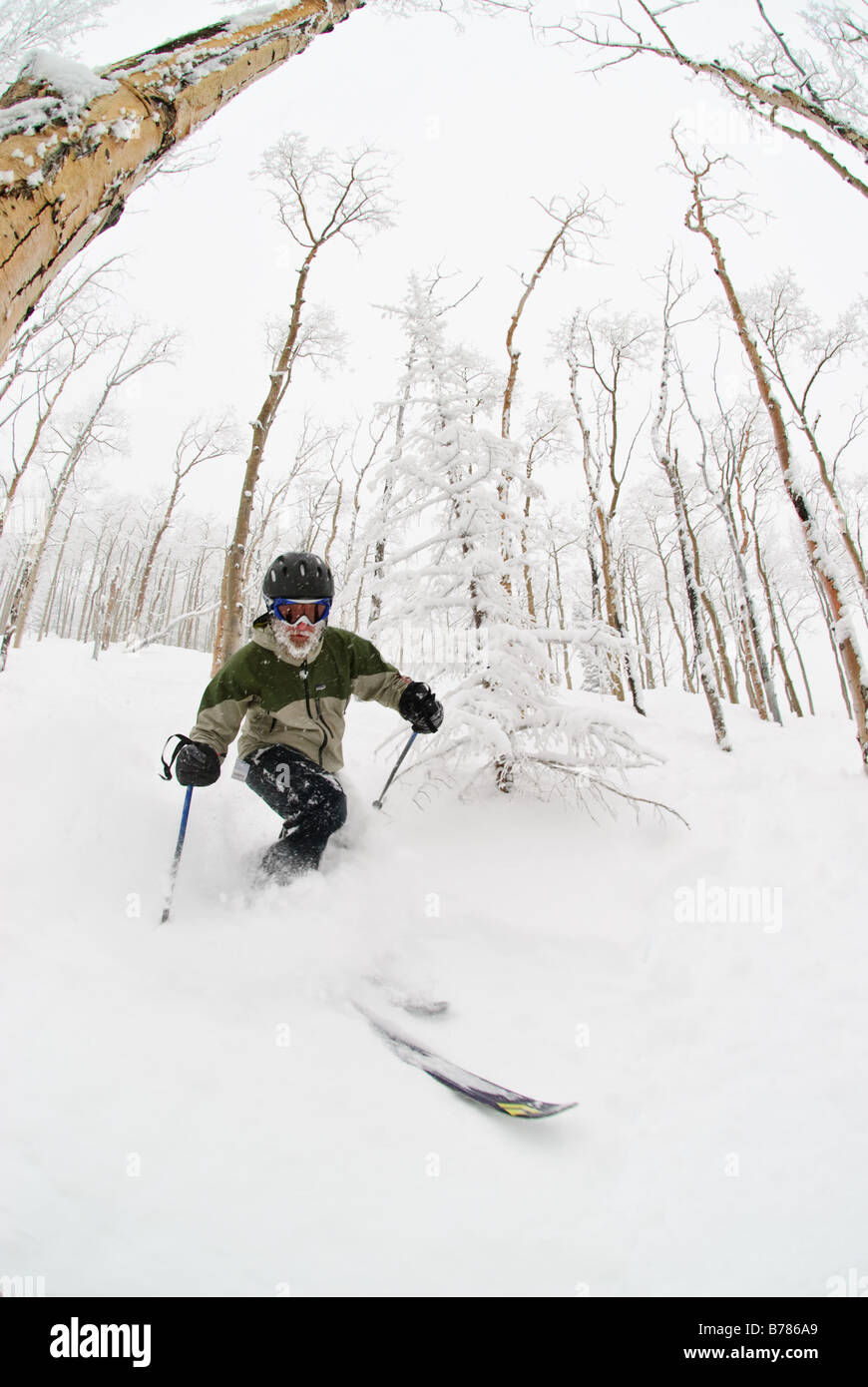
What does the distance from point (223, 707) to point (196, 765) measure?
18.8 inches

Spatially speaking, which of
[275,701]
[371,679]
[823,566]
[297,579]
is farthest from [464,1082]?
[823,566]

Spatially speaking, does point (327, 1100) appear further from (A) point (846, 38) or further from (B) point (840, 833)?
(A) point (846, 38)

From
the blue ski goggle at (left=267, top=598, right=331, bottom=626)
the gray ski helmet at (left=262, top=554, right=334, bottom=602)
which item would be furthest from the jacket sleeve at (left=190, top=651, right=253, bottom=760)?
the gray ski helmet at (left=262, top=554, right=334, bottom=602)

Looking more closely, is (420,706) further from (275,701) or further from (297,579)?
(297,579)

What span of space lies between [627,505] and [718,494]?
10.2 m

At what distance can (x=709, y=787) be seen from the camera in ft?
21.0

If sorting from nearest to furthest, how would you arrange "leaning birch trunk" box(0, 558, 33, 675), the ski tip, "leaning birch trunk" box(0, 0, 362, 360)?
"leaning birch trunk" box(0, 0, 362, 360)
the ski tip
"leaning birch trunk" box(0, 558, 33, 675)

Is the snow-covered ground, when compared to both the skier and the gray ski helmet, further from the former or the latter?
the gray ski helmet

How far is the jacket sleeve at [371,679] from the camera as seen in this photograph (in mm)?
4227

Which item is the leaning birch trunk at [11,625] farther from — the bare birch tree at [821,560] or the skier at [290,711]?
the bare birch tree at [821,560]

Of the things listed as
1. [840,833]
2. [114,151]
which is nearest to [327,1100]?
[114,151]

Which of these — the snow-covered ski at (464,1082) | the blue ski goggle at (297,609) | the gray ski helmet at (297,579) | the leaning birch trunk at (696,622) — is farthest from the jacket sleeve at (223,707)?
the leaning birch trunk at (696,622)

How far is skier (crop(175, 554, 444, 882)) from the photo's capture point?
3658 mm

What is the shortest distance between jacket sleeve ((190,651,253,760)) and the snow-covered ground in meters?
0.82
